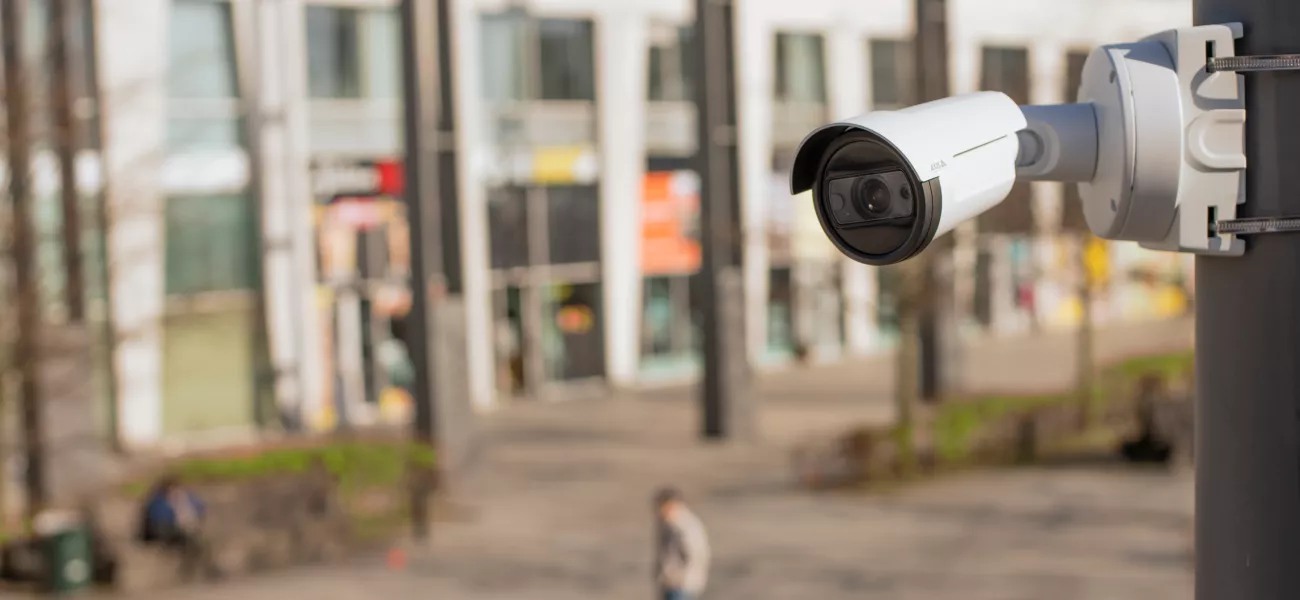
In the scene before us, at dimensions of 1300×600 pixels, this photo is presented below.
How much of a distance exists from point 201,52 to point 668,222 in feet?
31.7

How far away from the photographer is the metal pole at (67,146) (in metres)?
19.8

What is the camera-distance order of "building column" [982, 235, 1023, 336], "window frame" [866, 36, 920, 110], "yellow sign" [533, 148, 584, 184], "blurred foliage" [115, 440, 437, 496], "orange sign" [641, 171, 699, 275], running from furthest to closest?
1. "building column" [982, 235, 1023, 336]
2. "window frame" [866, 36, 920, 110]
3. "orange sign" [641, 171, 699, 275]
4. "yellow sign" [533, 148, 584, 184]
5. "blurred foliage" [115, 440, 437, 496]

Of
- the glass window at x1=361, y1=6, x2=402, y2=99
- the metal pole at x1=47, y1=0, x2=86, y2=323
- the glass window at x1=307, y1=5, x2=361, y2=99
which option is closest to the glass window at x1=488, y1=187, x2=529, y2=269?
the glass window at x1=361, y1=6, x2=402, y2=99

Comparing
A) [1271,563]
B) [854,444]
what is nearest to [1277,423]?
[1271,563]

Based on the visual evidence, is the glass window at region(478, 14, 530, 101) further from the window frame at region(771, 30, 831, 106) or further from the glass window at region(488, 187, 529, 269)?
the window frame at region(771, 30, 831, 106)

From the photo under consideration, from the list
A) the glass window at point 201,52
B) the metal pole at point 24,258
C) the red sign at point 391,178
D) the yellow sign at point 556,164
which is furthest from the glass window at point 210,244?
the yellow sign at point 556,164

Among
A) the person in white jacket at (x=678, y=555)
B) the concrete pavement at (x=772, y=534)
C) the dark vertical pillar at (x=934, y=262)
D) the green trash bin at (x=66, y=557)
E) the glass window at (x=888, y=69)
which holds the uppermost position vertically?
the glass window at (x=888, y=69)

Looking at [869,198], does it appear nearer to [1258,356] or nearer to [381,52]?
[1258,356]

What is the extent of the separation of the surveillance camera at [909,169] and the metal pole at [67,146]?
18.7m

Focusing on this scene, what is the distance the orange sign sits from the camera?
98.6 feet

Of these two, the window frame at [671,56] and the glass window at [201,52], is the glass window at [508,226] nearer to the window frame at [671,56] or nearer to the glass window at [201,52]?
the window frame at [671,56]

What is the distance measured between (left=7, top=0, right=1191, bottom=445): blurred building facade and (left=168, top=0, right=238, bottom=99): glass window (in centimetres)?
4

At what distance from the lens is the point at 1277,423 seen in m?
2.57

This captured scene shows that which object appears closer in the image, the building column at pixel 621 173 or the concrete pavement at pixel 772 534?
the concrete pavement at pixel 772 534
